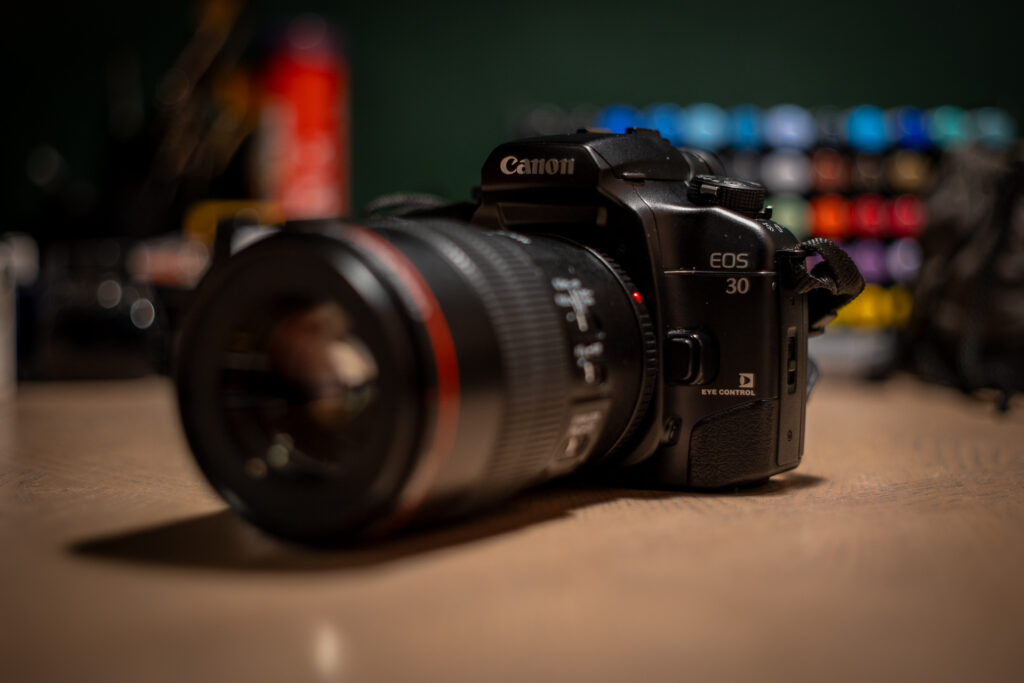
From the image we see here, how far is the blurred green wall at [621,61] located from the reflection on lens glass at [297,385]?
9.90 ft

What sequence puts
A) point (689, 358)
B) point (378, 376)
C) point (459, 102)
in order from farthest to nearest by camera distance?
point (459, 102), point (689, 358), point (378, 376)

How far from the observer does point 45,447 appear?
1093 millimetres

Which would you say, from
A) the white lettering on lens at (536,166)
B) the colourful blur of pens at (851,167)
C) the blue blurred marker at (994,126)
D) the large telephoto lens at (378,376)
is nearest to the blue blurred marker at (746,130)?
the colourful blur of pens at (851,167)

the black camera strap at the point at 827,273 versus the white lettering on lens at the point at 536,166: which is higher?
the white lettering on lens at the point at 536,166

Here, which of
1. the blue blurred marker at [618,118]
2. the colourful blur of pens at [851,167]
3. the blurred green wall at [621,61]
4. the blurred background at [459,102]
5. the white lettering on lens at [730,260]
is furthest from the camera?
the blurred green wall at [621,61]

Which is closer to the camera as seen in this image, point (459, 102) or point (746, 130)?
point (746, 130)

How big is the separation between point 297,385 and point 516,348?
145 mm

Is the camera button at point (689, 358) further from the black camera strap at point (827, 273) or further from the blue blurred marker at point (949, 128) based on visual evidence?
the blue blurred marker at point (949, 128)

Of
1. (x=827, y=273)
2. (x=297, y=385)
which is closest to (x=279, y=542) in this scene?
(x=297, y=385)

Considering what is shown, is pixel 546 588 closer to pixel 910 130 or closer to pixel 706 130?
pixel 706 130

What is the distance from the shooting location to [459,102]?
3656 mm

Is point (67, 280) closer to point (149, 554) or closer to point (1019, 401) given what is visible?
point (149, 554)

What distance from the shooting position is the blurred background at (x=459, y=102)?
3043mm

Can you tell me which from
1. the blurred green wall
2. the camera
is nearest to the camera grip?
the camera
